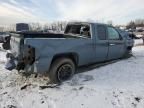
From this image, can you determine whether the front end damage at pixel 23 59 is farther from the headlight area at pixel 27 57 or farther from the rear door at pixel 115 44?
the rear door at pixel 115 44

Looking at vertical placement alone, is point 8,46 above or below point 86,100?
above

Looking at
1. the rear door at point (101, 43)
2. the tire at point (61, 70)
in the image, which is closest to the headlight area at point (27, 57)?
the tire at point (61, 70)

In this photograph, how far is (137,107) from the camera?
3812 mm

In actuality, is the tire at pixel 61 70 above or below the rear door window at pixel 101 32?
below

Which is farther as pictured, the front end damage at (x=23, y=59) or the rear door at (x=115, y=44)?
the rear door at (x=115, y=44)

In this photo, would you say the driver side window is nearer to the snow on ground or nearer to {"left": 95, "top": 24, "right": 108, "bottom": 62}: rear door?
{"left": 95, "top": 24, "right": 108, "bottom": 62}: rear door

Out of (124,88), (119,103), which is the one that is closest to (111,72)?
(124,88)

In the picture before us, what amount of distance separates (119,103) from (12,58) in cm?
310

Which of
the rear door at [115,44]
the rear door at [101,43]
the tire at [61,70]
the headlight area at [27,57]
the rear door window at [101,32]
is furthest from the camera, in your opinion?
the rear door at [115,44]

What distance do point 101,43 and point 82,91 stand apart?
2.02 m

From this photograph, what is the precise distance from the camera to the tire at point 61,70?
487cm

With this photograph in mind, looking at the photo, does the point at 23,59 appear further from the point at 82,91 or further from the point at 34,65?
the point at 82,91

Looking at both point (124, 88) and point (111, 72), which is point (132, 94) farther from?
point (111, 72)

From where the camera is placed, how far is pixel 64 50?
4.91 metres
